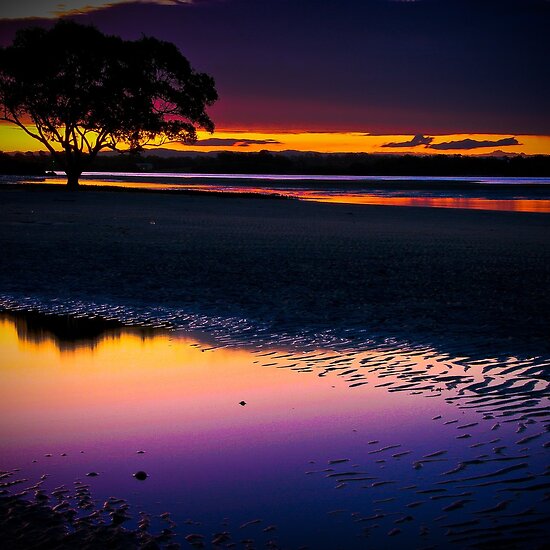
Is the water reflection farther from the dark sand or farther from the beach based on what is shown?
the dark sand

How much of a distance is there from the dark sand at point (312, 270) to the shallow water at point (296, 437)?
1.90 m

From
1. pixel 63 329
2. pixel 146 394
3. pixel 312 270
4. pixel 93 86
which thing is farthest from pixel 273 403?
pixel 93 86

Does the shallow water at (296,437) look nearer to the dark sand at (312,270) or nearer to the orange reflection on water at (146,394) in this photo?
the orange reflection on water at (146,394)

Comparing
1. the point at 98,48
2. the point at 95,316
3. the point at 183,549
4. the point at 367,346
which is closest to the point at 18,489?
the point at 183,549

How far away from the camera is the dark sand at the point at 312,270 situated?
10.9 meters

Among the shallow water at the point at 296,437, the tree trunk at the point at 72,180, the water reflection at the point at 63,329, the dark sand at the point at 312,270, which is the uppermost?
the tree trunk at the point at 72,180

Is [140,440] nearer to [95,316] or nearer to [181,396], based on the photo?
[181,396]

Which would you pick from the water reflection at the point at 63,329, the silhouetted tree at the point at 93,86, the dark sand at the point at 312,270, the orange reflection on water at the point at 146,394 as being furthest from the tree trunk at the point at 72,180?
the orange reflection on water at the point at 146,394

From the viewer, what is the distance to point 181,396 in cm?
704

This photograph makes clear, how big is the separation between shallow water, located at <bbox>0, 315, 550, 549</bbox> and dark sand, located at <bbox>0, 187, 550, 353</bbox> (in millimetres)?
1902

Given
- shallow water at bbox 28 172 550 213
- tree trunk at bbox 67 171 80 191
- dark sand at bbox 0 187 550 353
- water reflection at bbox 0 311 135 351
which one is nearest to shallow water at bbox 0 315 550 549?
water reflection at bbox 0 311 135 351

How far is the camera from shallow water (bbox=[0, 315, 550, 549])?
4.56 meters

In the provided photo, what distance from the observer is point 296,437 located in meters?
5.99

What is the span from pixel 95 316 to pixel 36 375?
10.7 ft
